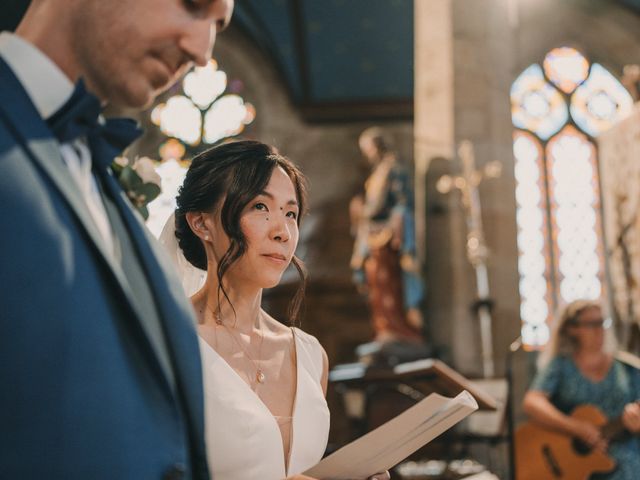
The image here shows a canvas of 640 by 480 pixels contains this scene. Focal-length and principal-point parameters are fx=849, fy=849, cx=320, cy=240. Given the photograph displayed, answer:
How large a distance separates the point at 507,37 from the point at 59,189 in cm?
820

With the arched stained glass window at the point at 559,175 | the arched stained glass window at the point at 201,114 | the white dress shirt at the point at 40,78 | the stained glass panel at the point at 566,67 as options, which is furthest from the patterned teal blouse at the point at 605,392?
the arched stained glass window at the point at 201,114

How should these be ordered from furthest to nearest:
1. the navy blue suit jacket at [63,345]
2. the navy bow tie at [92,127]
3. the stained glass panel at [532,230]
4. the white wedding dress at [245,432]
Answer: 1. the stained glass panel at [532,230]
2. the white wedding dress at [245,432]
3. the navy bow tie at [92,127]
4. the navy blue suit jacket at [63,345]

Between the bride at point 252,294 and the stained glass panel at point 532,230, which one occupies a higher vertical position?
the bride at point 252,294

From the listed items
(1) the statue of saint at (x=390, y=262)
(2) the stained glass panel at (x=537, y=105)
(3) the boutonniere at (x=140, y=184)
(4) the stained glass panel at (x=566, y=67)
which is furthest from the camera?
(4) the stained glass panel at (x=566, y=67)

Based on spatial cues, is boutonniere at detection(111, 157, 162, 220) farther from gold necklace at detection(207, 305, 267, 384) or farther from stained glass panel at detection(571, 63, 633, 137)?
stained glass panel at detection(571, 63, 633, 137)

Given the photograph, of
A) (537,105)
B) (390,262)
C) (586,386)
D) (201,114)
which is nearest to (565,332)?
(586,386)

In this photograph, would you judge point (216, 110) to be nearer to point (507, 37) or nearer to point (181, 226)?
point (507, 37)

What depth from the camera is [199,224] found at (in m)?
1.69

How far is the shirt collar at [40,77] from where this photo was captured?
97 centimetres

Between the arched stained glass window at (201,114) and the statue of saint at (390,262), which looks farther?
the arched stained glass window at (201,114)

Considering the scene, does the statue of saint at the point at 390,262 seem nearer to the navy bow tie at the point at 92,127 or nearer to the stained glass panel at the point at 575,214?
the stained glass panel at the point at 575,214

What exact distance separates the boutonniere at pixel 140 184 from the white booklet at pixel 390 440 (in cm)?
70

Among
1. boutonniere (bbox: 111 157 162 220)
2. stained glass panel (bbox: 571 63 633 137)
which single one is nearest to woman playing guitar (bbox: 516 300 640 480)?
boutonniere (bbox: 111 157 162 220)

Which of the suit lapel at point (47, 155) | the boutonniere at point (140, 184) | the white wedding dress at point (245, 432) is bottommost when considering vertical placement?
the white wedding dress at point (245, 432)
